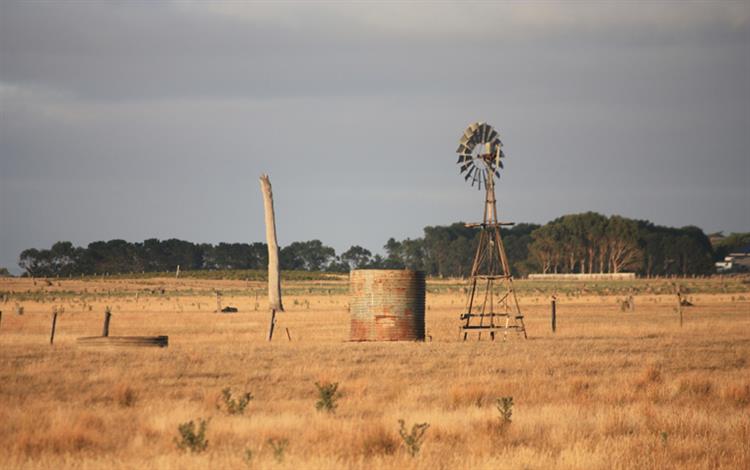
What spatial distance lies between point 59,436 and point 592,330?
2768 cm

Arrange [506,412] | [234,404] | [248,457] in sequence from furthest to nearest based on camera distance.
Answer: [234,404]
[506,412]
[248,457]

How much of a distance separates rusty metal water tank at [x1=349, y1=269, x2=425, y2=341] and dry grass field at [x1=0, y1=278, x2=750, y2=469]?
56.8 inches

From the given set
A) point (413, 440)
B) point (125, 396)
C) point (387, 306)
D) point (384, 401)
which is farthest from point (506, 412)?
point (387, 306)

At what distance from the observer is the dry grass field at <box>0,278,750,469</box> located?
15641 mm

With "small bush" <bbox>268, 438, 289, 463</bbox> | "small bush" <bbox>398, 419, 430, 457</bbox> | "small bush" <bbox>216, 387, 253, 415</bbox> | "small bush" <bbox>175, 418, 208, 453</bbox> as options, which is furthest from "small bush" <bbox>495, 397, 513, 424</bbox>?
"small bush" <bbox>175, 418, 208, 453</bbox>

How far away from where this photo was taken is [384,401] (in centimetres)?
2141

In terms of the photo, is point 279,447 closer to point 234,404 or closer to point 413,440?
point 413,440

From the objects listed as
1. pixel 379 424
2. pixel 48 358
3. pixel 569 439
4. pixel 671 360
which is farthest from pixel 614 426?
pixel 48 358

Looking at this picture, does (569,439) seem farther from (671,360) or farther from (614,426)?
(671,360)

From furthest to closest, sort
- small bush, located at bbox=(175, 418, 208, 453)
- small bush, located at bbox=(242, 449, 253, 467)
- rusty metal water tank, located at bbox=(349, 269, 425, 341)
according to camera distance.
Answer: rusty metal water tank, located at bbox=(349, 269, 425, 341), small bush, located at bbox=(175, 418, 208, 453), small bush, located at bbox=(242, 449, 253, 467)

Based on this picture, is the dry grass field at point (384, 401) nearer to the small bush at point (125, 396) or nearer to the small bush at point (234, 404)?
the small bush at point (125, 396)

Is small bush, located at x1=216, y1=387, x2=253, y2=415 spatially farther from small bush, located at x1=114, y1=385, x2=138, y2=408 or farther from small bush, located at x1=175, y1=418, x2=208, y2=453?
small bush, located at x1=175, y1=418, x2=208, y2=453

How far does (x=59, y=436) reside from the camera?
16.4 metres

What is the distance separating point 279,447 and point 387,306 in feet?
63.1
